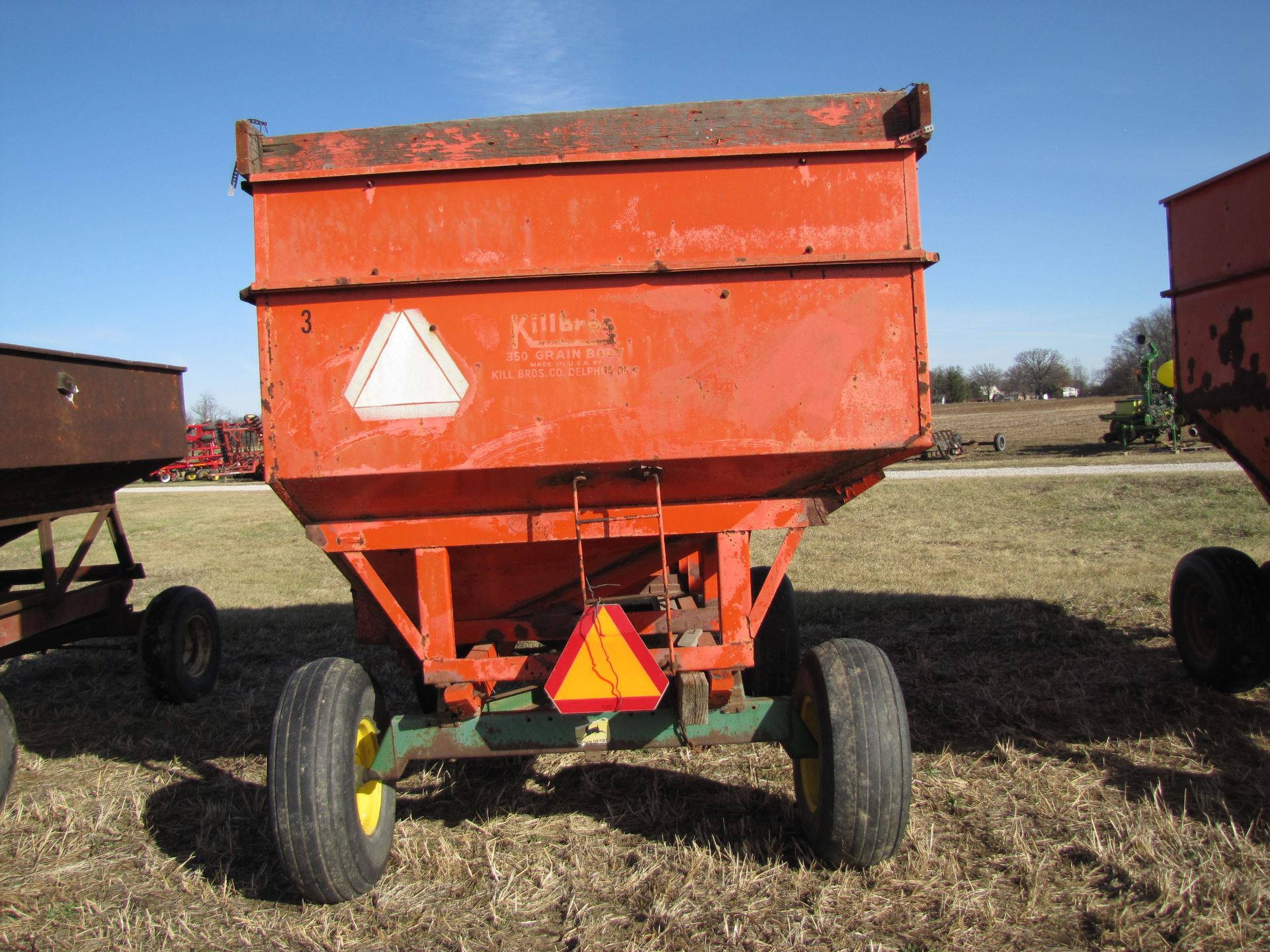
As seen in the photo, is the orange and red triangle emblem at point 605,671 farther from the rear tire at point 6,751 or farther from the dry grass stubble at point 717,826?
the rear tire at point 6,751

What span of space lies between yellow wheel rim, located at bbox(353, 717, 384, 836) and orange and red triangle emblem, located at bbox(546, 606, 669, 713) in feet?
2.84

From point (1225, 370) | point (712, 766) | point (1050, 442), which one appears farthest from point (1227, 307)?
point (1050, 442)

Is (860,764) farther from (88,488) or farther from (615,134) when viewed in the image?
(88,488)

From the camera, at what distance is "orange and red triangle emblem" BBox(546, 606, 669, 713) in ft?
9.33

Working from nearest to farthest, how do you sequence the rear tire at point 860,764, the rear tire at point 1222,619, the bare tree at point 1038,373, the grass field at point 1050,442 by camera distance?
the rear tire at point 860,764 < the rear tire at point 1222,619 < the grass field at point 1050,442 < the bare tree at point 1038,373

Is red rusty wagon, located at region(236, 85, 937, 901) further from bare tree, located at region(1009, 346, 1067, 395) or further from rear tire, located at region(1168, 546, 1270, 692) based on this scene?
bare tree, located at region(1009, 346, 1067, 395)

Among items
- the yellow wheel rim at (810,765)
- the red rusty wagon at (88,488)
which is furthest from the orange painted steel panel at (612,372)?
the red rusty wagon at (88,488)

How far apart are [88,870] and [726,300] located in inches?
126

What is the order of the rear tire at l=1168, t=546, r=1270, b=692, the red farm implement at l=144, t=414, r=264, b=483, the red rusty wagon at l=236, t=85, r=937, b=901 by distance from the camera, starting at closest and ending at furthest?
the red rusty wagon at l=236, t=85, r=937, b=901 → the rear tire at l=1168, t=546, r=1270, b=692 → the red farm implement at l=144, t=414, r=264, b=483

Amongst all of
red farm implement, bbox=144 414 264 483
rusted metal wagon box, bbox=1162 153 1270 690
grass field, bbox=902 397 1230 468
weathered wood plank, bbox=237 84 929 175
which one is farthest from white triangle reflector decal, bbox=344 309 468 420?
red farm implement, bbox=144 414 264 483

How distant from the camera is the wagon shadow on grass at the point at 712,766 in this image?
11.4ft

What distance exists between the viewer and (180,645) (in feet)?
17.6

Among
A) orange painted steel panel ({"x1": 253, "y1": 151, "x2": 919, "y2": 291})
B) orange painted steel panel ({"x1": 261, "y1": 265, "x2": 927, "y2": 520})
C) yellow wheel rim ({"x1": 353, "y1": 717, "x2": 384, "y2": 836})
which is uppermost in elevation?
orange painted steel panel ({"x1": 253, "y1": 151, "x2": 919, "y2": 291})

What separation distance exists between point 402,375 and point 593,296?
716 millimetres
